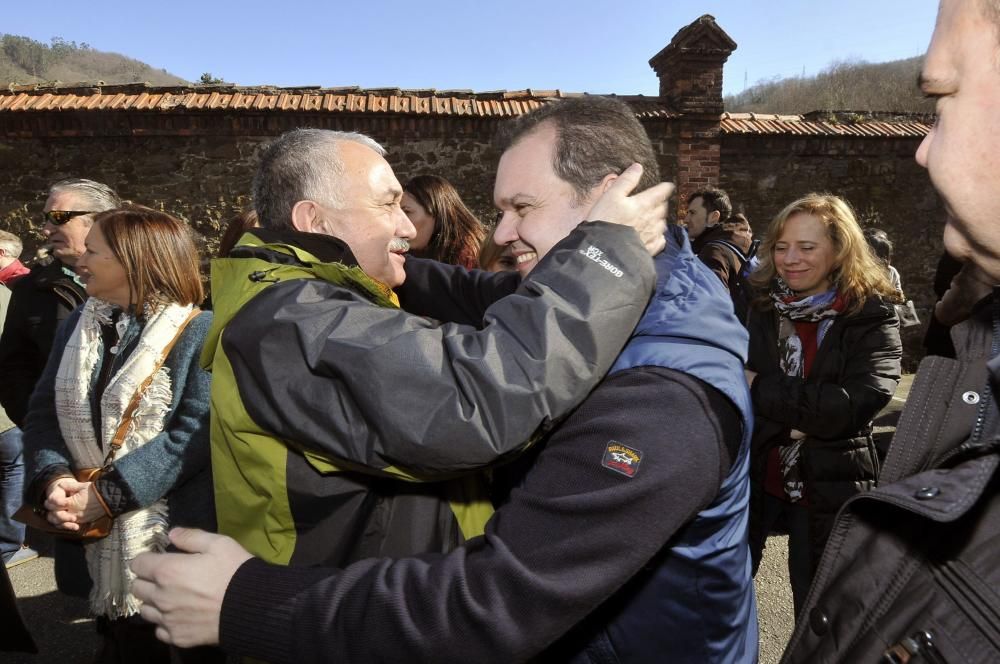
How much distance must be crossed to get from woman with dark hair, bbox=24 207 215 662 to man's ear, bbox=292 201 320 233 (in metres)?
1.20

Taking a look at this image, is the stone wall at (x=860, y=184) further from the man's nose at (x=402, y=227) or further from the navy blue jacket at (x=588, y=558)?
the navy blue jacket at (x=588, y=558)

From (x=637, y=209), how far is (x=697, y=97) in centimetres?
801

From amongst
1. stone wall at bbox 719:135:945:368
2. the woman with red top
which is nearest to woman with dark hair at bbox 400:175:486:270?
the woman with red top

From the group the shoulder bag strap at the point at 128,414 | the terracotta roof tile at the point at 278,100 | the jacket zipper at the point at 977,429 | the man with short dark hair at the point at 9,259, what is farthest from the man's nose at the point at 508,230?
the terracotta roof tile at the point at 278,100

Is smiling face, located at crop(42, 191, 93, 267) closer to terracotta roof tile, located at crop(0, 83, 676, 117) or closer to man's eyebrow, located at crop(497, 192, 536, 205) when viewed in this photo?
man's eyebrow, located at crop(497, 192, 536, 205)

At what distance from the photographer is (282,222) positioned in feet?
5.63

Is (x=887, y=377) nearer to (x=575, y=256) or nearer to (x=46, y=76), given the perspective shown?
(x=575, y=256)

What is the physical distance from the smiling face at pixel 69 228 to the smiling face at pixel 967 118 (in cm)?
397

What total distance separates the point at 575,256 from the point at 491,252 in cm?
238

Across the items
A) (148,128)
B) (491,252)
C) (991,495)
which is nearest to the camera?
(991,495)

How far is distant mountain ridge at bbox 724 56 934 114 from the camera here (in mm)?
30203

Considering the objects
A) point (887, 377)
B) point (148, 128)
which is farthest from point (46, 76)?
point (887, 377)

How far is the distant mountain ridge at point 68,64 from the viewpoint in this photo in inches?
2201

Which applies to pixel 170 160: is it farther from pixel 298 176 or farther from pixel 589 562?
pixel 589 562
